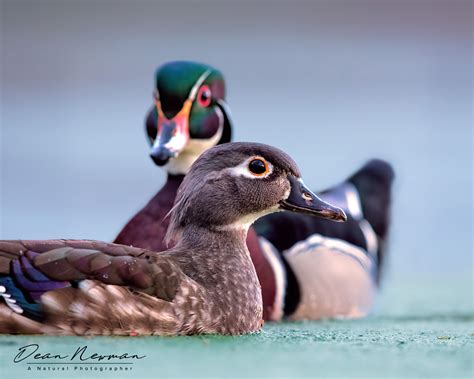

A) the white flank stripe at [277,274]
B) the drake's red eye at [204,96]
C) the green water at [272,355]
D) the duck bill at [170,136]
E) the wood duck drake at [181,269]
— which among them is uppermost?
the drake's red eye at [204,96]

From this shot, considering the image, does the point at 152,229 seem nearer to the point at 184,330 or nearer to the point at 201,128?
the point at 201,128

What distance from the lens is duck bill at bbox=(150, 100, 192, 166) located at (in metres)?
4.25

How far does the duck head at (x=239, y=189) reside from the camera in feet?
11.0

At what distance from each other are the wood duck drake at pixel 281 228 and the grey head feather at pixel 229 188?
2.10 feet

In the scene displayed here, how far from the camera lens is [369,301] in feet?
17.0

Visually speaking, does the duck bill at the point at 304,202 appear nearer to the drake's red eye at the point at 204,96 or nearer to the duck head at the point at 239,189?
the duck head at the point at 239,189

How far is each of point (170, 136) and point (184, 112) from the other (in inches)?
6.6

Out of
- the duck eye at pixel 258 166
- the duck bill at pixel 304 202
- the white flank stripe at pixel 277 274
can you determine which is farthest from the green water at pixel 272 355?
the white flank stripe at pixel 277 274

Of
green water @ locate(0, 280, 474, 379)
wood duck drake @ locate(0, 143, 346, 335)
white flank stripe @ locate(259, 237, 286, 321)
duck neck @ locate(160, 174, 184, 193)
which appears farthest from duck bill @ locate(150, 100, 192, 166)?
green water @ locate(0, 280, 474, 379)

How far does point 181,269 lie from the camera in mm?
3150

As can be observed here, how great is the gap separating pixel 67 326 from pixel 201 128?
1.73 metres

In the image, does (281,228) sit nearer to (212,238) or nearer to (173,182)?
(173,182)

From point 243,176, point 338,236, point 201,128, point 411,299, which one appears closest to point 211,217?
point 243,176

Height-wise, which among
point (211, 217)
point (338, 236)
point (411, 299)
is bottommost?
point (411, 299)
